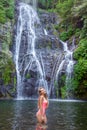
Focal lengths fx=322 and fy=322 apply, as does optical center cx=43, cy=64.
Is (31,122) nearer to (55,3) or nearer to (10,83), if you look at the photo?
(10,83)

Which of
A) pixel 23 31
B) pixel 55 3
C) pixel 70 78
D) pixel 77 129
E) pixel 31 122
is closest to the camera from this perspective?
pixel 77 129

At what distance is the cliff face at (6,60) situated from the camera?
3328 centimetres

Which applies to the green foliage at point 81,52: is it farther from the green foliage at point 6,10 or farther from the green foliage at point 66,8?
the green foliage at point 66,8

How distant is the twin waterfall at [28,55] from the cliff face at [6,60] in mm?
1091

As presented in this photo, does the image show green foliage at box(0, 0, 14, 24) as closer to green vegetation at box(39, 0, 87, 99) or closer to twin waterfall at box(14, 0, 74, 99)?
twin waterfall at box(14, 0, 74, 99)

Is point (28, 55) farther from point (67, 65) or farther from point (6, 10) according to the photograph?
point (6, 10)

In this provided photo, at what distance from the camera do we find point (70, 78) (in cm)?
3591

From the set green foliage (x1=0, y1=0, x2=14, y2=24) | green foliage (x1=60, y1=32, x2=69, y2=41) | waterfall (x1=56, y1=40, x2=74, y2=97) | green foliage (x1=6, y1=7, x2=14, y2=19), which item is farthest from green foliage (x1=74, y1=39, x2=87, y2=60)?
green foliage (x1=6, y1=7, x2=14, y2=19)

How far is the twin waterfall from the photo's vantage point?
1387 inches

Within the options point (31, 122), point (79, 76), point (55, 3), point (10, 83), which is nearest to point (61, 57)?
point (79, 76)

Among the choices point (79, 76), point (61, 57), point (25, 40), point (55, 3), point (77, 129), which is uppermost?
point (55, 3)

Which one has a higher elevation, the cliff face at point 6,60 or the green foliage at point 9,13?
the green foliage at point 9,13

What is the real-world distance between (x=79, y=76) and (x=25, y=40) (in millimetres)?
9751

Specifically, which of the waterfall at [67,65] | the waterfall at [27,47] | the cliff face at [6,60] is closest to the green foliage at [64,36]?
the waterfall at [27,47]
